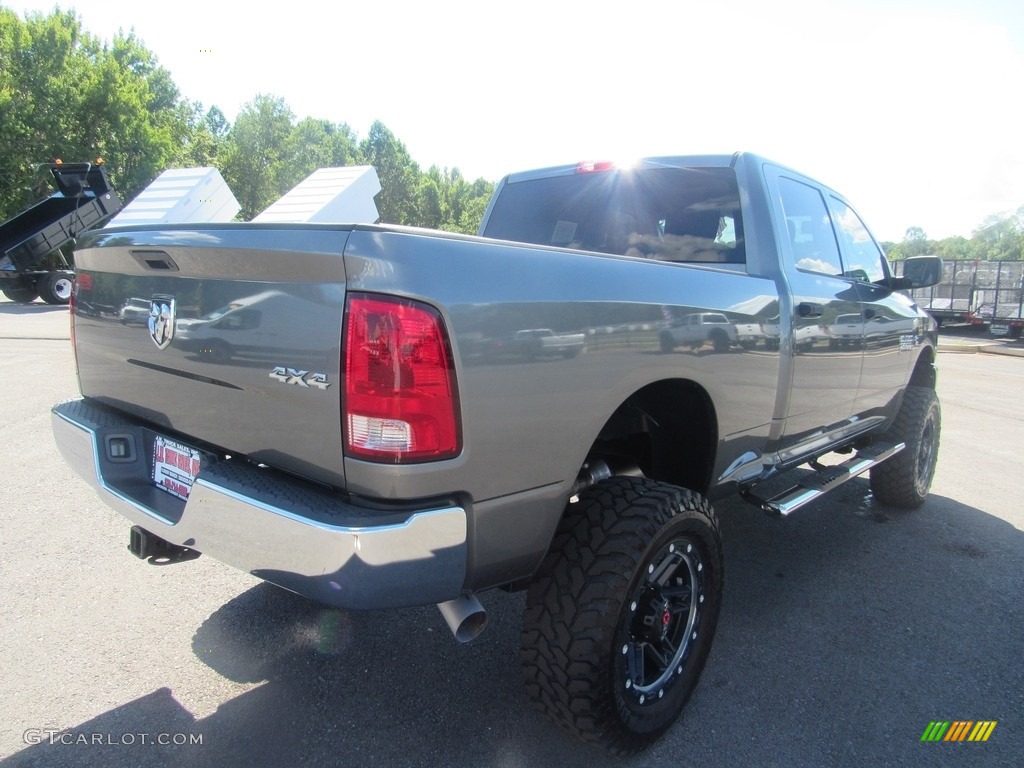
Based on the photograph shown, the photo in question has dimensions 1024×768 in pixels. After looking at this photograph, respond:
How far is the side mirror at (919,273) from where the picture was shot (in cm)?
431

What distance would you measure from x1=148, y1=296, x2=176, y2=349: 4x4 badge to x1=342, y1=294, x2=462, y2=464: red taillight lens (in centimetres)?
77

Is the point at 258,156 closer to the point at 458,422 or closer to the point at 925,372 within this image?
the point at 925,372

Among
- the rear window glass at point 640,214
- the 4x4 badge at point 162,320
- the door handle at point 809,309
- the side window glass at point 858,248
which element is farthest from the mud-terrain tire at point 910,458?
the 4x4 badge at point 162,320

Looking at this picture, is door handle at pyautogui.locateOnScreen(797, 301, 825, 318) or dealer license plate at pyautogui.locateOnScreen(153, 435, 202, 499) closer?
dealer license plate at pyautogui.locateOnScreen(153, 435, 202, 499)

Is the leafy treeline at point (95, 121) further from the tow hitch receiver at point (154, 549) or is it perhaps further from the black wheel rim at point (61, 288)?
the tow hitch receiver at point (154, 549)

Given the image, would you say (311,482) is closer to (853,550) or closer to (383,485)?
→ (383,485)

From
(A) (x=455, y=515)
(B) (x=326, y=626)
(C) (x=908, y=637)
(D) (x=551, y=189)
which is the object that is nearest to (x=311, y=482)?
(A) (x=455, y=515)

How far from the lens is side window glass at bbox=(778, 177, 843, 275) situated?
335cm

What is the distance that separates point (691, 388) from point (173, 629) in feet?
7.71

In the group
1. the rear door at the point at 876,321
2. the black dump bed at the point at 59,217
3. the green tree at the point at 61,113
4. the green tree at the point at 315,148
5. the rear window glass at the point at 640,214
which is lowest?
the rear door at the point at 876,321

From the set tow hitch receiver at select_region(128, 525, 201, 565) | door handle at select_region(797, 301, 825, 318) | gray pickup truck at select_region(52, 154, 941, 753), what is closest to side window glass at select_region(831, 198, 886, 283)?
door handle at select_region(797, 301, 825, 318)

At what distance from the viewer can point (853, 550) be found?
13.1 ft

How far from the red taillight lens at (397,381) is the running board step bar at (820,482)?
1.84m

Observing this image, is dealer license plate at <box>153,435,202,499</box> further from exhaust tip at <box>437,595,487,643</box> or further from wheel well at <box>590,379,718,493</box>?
wheel well at <box>590,379,718,493</box>
